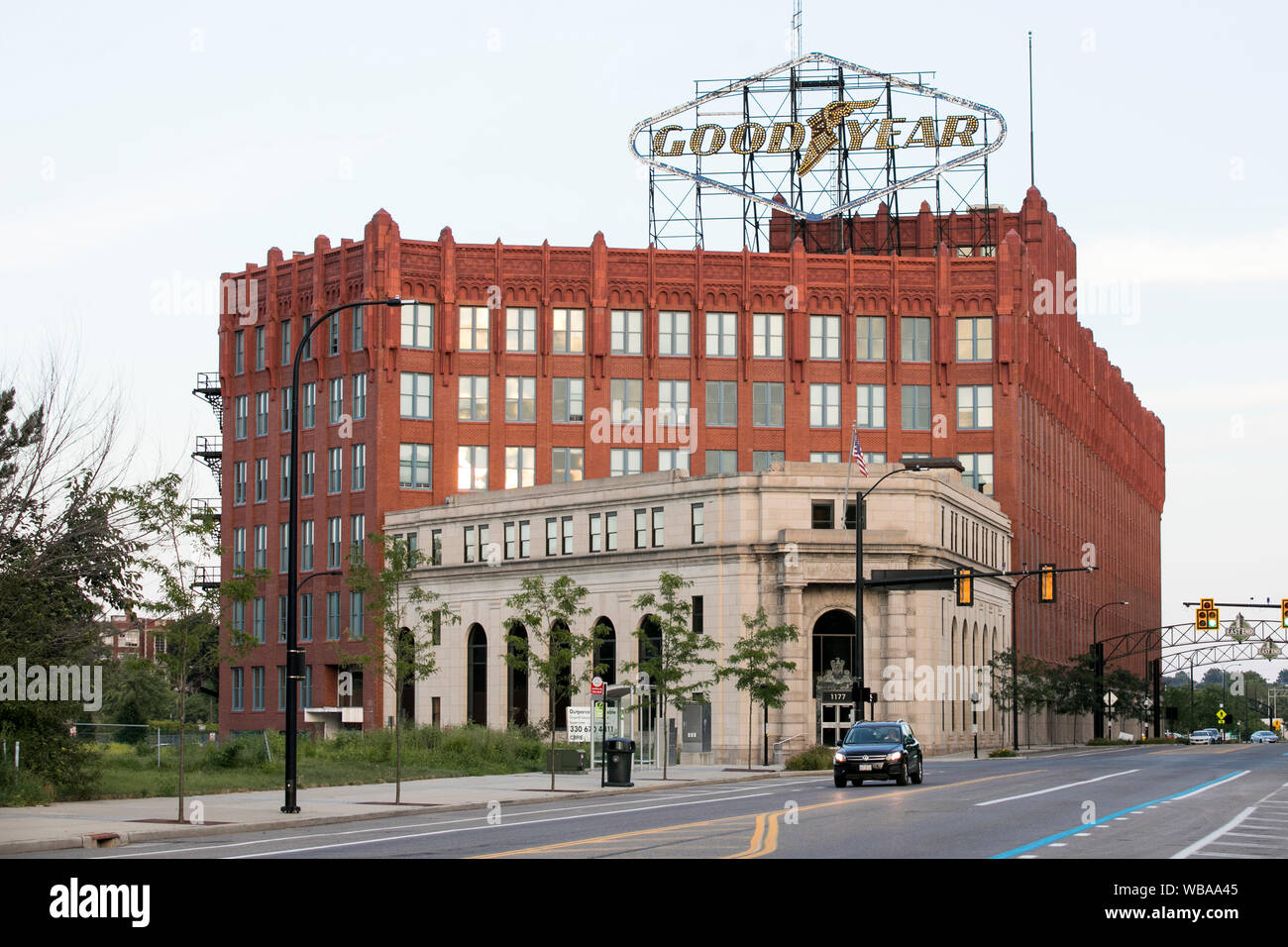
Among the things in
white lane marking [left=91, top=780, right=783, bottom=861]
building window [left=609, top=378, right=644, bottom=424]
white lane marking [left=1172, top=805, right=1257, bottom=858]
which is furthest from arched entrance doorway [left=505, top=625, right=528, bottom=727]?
white lane marking [left=1172, top=805, right=1257, bottom=858]

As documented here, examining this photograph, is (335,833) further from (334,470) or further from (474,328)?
(334,470)

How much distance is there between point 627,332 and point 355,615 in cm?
2270

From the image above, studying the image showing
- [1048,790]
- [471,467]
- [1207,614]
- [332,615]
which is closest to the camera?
[1048,790]

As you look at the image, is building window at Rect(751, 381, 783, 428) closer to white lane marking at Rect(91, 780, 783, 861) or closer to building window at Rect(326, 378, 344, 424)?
building window at Rect(326, 378, 344, 424)

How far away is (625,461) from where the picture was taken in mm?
91750

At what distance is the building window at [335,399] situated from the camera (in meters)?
92.4

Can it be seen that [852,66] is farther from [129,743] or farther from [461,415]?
[129,743]

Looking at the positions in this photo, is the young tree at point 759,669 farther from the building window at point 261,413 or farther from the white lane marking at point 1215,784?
the building window at point 261,413

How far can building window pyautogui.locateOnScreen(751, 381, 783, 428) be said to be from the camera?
303ft

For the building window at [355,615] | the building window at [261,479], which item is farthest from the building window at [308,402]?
the building window at [355,615]

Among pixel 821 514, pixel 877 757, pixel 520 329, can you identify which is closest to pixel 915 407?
pixel 821 514
